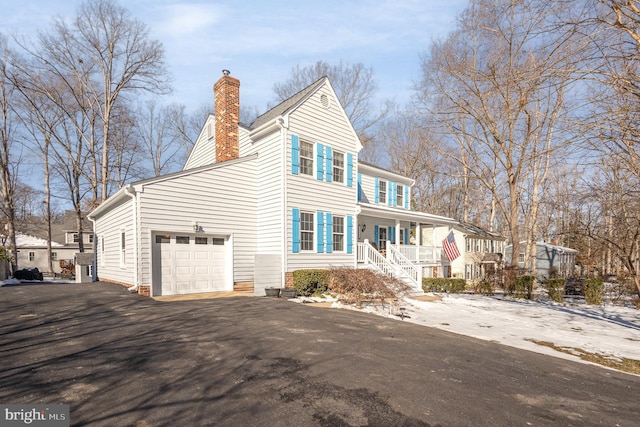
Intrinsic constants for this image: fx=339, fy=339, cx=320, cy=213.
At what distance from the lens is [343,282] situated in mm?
11258

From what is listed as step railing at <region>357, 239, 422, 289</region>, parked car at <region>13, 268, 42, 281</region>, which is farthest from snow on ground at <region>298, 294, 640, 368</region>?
parked car at <region>13, 268, 42, 281</region>

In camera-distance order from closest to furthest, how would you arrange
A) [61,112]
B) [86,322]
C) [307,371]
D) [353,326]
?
[307,371] → [86,322] → [353,326] → [61,112]

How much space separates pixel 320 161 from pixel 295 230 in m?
3.17

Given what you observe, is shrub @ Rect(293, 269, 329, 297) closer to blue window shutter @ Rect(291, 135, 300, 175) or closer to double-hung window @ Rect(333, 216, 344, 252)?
double-hung window @ Rect(333, 216, 344, 252)

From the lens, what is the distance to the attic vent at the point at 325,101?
14.3 metres

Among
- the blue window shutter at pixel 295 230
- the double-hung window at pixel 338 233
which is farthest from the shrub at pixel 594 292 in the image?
the blue window shutter at pixel 295 230

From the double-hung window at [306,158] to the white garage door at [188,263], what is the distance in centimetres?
420

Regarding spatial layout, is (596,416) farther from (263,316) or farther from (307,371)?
(263,316)

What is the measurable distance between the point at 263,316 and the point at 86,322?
359 cm

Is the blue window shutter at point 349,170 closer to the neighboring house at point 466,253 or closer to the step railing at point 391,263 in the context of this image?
the step railing at point 391,263

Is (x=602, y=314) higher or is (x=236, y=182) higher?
(x=236, y=182)

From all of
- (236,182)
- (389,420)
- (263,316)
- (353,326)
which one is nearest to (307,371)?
(389,420)

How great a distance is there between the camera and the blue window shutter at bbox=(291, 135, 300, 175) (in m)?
13.0

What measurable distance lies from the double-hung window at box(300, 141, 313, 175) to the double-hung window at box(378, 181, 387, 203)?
6.85m
